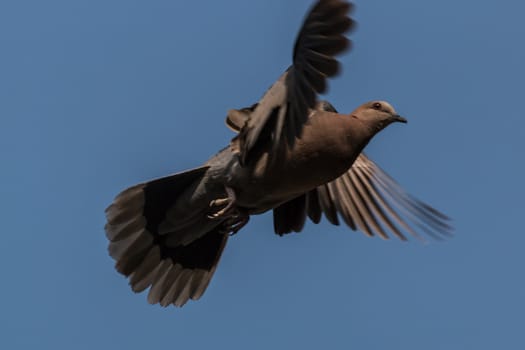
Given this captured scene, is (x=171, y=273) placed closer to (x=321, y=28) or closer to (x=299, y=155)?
(x=299, y=155)

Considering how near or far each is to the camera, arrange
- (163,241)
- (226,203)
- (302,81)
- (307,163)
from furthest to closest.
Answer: (163,241)
(226,203)
(307,163)
(302,81)

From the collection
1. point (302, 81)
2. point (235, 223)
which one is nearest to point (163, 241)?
point (235, 223)

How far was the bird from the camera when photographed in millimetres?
7340

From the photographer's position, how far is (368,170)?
9656mm

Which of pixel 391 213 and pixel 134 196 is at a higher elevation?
pixel 134 196

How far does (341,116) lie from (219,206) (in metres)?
1.16

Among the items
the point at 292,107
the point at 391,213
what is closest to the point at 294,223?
the point at 391,213

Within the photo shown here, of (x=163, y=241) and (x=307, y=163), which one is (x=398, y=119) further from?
(x=163, y=241)

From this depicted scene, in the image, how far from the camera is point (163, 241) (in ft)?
30.1

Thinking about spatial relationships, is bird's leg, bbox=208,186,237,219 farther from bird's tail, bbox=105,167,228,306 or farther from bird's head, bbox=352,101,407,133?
bird's head, bbox=352,101,407,133

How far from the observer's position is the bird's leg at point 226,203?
8.47 m

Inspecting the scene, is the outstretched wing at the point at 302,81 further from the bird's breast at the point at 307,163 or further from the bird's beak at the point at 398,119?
the bird's beak at the point at 398,119

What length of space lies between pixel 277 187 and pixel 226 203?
0.51m

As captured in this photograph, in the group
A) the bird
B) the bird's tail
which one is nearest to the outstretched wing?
the bird
